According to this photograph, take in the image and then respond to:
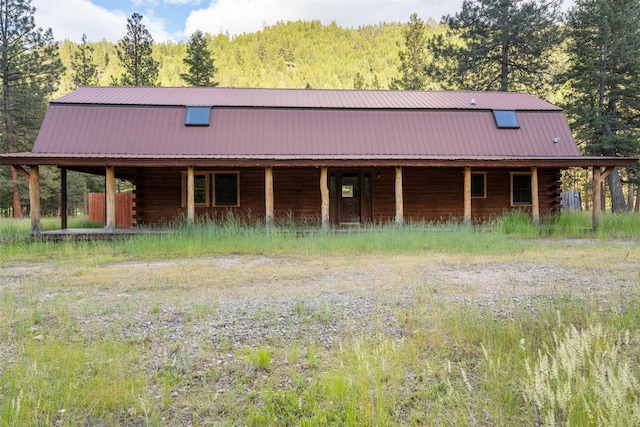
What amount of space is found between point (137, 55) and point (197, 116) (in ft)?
57.8

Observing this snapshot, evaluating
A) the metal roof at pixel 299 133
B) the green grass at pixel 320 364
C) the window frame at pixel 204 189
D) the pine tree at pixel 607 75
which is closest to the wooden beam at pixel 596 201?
the metal roof at pixel 299 133

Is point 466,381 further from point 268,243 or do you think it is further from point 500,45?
point 500,45

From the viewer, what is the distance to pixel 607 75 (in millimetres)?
21422

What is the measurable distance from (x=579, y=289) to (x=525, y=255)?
379cm

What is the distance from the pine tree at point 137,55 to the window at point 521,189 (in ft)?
82.3

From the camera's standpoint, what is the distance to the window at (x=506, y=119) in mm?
16938

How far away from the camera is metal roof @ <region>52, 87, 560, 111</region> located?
664 inches

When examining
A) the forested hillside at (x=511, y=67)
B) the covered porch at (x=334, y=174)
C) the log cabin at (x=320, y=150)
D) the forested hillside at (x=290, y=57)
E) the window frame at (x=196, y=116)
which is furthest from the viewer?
the forested hillside at (x=290, y=57)

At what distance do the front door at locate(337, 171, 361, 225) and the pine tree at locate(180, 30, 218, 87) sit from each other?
18656mm

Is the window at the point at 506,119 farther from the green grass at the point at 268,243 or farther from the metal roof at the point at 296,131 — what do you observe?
the green grass at the point at 268,243

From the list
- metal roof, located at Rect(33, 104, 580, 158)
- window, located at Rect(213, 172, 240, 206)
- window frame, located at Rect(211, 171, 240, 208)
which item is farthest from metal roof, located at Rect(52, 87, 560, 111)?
window, located at Rect(213, 172, 240, 206)

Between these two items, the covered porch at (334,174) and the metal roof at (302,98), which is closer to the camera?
the covered porch at (334,174)

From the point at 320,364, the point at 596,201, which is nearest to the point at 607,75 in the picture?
the point at 596,201

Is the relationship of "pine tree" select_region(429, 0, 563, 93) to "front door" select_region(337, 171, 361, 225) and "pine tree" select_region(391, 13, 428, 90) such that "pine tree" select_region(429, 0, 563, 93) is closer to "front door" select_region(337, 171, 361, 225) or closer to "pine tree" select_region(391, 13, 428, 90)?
"pine tree" select_region(391, 13, 428, 90)
